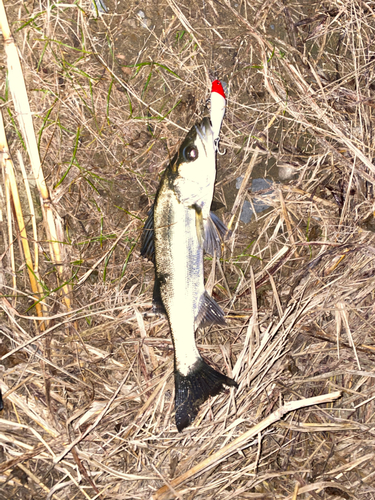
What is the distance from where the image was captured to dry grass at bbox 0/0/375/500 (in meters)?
2.99

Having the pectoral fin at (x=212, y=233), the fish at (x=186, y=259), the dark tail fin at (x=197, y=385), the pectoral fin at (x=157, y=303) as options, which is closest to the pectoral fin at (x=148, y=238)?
the fish at (x=186, y=259)

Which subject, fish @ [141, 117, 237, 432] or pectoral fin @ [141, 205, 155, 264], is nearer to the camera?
fish @ [141, 117, 237, 432]

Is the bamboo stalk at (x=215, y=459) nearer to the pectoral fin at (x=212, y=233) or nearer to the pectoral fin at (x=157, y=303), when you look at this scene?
the pectoral fin at (x=157, y=303)

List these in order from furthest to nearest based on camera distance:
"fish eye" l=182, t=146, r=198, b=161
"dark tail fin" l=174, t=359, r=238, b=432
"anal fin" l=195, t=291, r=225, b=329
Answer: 1. "anal fin" l=195, t=291, r=225, b=329
2. "dark tail fin" l=174, t=359, r=238, b=432
3. "fish eye" l=182, t=146, r=198, b=161

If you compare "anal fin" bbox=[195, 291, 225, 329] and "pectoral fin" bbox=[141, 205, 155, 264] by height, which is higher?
"pectoral fin" bbox=[141, 205, 155, 264]

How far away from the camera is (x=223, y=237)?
3.18m

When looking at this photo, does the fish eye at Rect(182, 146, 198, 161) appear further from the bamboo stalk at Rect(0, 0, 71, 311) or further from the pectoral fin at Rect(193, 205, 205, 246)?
the bamboo stalk at Rect(0, 0, 71, 311)

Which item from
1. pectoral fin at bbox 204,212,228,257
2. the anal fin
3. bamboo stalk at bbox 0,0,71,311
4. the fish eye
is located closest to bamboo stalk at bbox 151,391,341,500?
the anal fin

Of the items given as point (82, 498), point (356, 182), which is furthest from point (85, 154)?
point (82, 498)

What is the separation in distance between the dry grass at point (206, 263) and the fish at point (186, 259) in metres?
0.24


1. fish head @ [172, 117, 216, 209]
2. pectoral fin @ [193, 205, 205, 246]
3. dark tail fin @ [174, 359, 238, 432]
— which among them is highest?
fish head @ [172, 117, 216, 209]

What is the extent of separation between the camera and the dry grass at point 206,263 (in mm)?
2992

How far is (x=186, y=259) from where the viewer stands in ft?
9.17

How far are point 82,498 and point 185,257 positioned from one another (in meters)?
2.20
